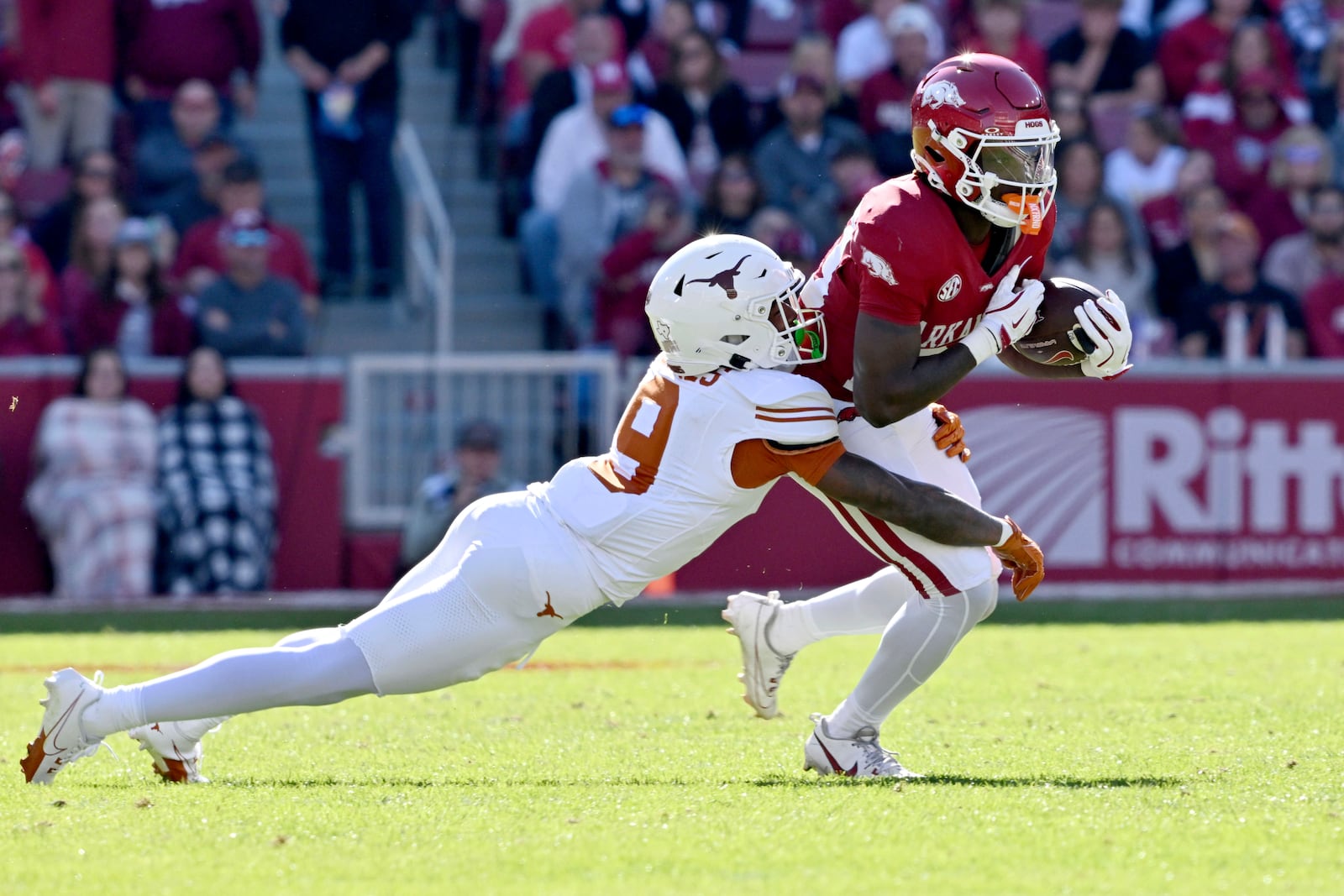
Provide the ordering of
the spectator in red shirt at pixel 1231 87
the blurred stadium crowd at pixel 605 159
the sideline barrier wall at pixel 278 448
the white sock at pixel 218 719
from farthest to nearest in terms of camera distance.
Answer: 1. the spectator in red shirt at pixel 1231 87
2. the blurred stadium crowd at pixel 605 159
3. the sideline barrier wall at pixel 278 448
4. the white sock at pixel 218 719

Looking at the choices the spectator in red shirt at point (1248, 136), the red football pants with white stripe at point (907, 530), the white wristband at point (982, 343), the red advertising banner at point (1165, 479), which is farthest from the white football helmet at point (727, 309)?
the spectator in red shirt at point (1248, 136)

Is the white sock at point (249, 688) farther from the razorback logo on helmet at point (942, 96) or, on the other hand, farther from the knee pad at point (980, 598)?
the razorback logo on helmet at point (942, 96)

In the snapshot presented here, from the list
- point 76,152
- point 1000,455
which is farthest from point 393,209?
point 1000,455

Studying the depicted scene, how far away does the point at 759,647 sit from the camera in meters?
5.61

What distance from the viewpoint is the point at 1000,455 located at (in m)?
10.8

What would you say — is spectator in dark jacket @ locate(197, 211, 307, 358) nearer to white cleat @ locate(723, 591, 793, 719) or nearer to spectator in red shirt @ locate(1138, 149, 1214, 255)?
spectator in red shirt @ locate(1138, 149, 1214, 255)

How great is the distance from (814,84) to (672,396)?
772cm

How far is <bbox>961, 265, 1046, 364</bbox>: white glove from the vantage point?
4.89 meters

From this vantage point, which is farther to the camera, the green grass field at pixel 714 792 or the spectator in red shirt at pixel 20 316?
the spectator in red shirt at pixel 20 316

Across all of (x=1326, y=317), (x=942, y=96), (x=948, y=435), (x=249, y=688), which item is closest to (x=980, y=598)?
(x=948, y=435)

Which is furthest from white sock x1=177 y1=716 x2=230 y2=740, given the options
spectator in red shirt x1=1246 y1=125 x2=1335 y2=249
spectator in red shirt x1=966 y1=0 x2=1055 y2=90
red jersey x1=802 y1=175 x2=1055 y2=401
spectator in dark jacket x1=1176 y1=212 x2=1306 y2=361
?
spectator in red shirt x1=1246 y1=125 x2=1335 y2=249

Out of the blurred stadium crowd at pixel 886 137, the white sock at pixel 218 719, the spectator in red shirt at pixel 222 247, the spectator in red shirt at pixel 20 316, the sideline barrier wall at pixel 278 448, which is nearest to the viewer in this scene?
the white sock at pixel 218 719

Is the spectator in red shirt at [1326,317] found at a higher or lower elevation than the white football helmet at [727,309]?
Result: lower

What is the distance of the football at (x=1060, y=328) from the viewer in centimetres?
512
